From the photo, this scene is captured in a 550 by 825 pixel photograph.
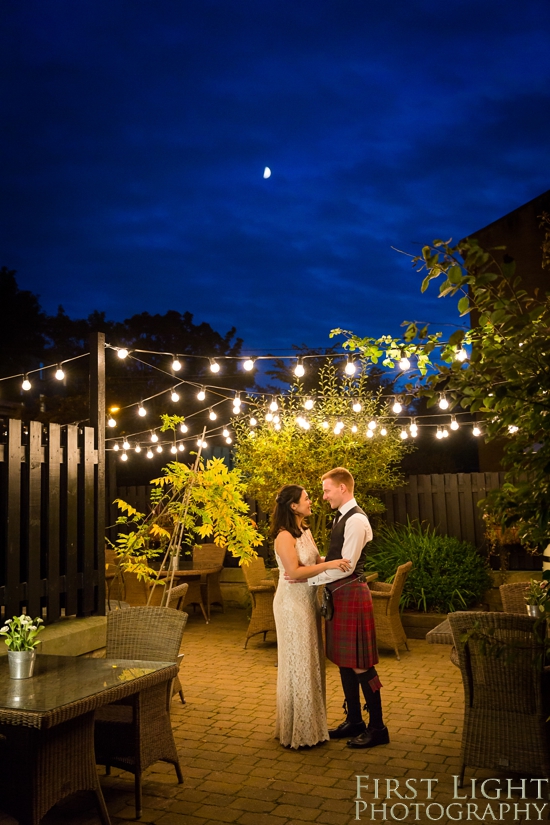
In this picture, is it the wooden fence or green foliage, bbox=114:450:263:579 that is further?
green foliage, bbox=114:450:263:579

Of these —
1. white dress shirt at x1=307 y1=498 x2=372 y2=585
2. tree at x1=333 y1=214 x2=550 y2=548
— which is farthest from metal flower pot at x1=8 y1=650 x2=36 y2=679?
tree at x1=333 y1=214 x2=550 y2=548

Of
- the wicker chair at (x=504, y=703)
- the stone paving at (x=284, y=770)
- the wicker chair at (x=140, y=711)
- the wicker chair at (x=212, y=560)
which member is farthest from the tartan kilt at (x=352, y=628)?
the wicker chair at (x=212, y=560)

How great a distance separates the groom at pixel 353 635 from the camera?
5082mm

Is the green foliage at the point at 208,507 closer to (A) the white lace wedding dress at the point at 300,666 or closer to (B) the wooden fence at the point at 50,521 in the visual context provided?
(B) the wooden fence at the point at 50,521

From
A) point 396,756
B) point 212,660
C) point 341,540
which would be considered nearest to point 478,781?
point 396,756

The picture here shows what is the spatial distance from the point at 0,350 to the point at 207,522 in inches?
701

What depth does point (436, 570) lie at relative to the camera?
9.64 m

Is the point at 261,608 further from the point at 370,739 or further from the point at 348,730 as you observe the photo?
the point at 370,739

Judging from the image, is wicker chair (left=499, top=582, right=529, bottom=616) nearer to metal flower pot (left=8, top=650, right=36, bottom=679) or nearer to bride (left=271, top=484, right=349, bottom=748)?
bride (left=271, top=484, right=349, bottom=748)

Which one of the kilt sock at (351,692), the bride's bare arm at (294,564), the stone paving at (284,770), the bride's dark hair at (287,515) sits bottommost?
the stone paving at (284,770)

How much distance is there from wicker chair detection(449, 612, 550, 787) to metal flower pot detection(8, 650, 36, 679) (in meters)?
2.47

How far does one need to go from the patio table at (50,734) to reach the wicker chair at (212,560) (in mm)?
7506

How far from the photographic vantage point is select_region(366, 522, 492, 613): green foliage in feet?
31.1

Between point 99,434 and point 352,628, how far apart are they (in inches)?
114
